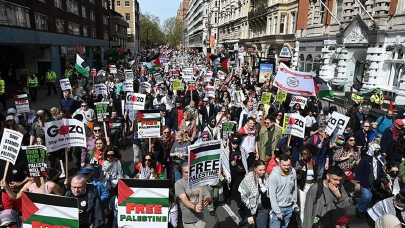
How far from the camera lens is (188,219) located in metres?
4.16

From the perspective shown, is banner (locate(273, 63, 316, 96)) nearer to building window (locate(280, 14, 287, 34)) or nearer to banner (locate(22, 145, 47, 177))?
banner (locate(22, 145, 47, 177))

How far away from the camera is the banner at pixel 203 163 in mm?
4059

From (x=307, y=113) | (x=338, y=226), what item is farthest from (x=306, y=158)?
(x=307, y=113)

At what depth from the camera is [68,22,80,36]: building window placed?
112 ft

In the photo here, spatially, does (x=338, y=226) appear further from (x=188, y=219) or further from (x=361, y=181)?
(x=361, y=181)

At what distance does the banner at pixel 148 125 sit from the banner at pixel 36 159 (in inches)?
84.2

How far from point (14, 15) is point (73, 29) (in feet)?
47.2

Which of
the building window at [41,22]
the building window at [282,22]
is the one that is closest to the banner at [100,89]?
the building window at [41,22]

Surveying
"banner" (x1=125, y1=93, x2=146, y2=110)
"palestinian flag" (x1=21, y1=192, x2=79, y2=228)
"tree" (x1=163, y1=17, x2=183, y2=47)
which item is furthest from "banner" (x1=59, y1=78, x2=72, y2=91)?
"tree" (x1=163, y1=17, x2=183, y2=47)

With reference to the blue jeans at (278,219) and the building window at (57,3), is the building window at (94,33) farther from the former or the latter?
the blue jeans at (278,219)

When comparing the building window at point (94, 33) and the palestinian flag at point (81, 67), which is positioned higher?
the building window at point (94, 33)

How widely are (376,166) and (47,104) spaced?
17914mm

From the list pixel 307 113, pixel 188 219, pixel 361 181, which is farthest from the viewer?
pixel 307 113

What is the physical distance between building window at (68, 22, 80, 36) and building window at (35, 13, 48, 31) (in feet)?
22.0
